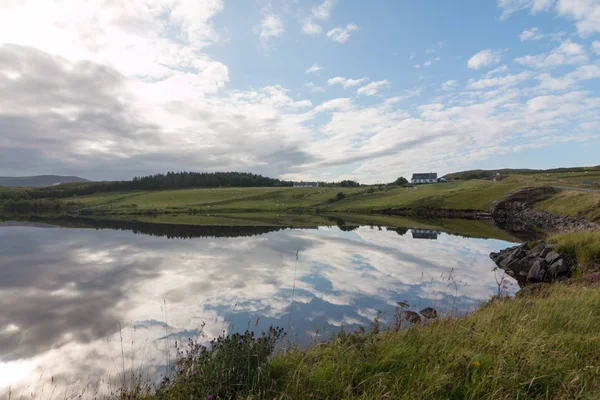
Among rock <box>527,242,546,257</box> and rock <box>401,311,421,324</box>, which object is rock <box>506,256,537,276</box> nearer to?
rock <box>527,242,546,257</box>

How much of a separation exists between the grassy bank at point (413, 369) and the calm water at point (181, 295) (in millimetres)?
5292

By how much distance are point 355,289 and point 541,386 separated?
46.8 ft

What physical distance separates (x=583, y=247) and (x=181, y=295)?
2562 cm

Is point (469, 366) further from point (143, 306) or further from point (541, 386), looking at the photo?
point (143, 306)

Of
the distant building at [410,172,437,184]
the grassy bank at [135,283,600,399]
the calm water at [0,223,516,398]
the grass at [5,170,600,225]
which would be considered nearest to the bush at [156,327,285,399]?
the grassy bank at [135,283,600,399]

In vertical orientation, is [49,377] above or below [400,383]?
below

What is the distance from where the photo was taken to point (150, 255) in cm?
3256

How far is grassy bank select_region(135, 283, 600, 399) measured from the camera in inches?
196

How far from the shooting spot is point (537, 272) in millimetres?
20438

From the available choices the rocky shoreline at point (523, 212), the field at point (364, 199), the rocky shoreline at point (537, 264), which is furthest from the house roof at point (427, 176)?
the rocky shoreline at point (537, 264)

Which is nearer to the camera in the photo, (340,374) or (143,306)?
(340,374)

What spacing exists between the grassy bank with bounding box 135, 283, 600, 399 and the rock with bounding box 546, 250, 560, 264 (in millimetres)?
16290

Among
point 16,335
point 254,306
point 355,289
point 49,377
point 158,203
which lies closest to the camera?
point 49,377

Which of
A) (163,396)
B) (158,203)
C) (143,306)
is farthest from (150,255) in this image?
(158,203)
